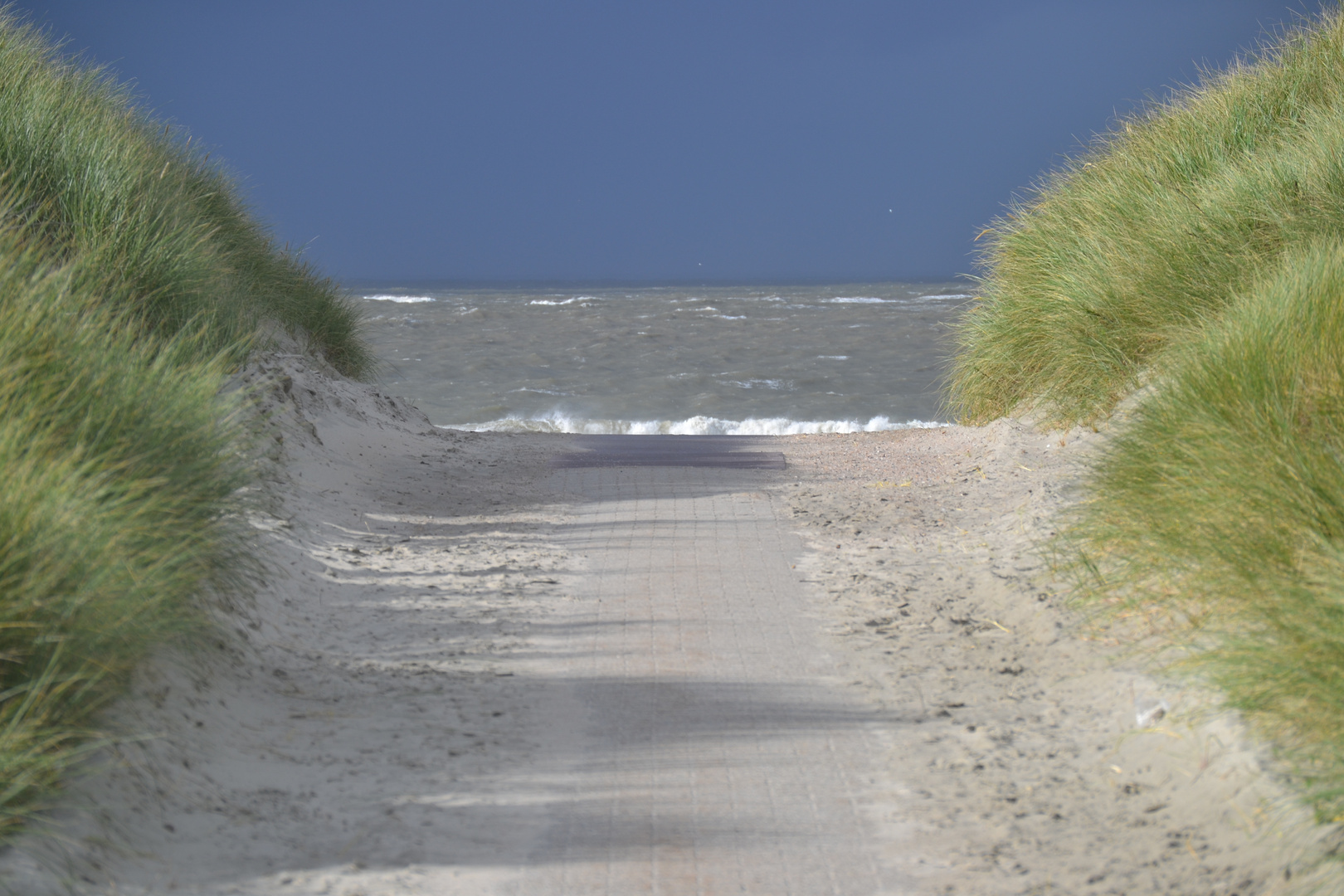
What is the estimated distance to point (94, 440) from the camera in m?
3.64

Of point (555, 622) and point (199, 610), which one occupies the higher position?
point (199, 610)

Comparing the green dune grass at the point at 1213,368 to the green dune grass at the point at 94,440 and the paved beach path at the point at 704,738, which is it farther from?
the green dune grass at the point at 94,440

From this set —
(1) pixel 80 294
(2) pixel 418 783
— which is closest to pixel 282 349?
(1) pixel 80 294

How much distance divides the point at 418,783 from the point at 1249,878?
227cm

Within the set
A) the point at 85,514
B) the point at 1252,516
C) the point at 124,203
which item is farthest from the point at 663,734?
the point at 124,203

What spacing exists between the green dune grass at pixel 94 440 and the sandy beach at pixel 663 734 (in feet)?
0.66

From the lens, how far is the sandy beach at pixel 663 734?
8.92ft

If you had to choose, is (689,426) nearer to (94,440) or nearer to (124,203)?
(124,203)

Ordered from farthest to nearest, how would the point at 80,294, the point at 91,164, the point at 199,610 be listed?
the point at 91,164
the point at 80,294
the point at 199,610

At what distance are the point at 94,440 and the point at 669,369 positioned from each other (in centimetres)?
1604

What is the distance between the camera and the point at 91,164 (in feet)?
21.3

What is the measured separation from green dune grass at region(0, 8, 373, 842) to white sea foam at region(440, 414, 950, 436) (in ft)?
26.1

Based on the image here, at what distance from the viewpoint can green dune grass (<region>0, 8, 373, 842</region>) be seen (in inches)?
107

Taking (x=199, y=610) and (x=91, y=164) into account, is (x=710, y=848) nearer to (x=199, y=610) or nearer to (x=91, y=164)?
(x=199, y=610)
